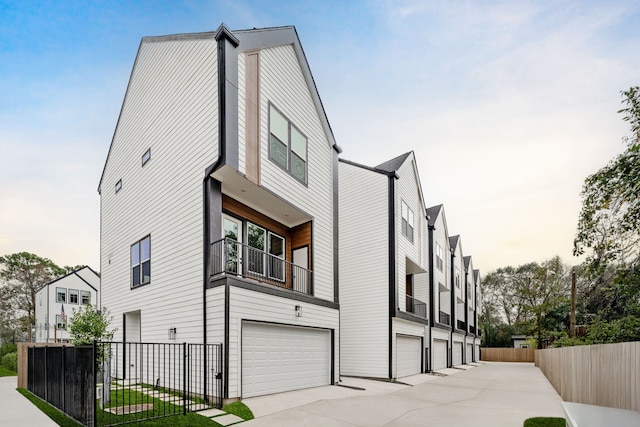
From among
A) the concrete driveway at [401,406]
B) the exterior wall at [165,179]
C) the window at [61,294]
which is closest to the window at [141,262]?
the exterior wall at [165,179]

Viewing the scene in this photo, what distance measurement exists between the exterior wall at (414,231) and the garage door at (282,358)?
5525mm

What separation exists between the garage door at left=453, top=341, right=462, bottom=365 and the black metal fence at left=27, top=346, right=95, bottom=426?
26028 mm

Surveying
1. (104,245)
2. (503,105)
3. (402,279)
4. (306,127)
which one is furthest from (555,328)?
(104,245)

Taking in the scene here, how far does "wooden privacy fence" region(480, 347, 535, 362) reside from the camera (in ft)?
134

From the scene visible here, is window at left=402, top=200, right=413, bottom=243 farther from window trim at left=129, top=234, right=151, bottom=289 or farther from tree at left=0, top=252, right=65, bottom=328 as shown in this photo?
tree at left=0, top=252, right=65, bottom=328

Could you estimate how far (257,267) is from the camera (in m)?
13.0

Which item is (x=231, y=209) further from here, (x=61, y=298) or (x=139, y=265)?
(x=61, y=298)

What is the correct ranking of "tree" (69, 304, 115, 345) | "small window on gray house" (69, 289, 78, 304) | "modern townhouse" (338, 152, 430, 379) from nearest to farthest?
"tree" (69, 304, 115, 345) < "modern townhouse" (338, 152, 430, 379) < "small window on gray house" (69, 289, 78, 304)

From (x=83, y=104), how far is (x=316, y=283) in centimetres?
1015

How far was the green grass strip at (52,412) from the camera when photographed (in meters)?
7.71

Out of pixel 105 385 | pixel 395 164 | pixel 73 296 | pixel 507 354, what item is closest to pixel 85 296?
pixel 73 296

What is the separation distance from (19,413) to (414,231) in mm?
17758

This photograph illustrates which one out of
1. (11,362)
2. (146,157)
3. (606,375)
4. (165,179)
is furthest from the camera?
(11,362)

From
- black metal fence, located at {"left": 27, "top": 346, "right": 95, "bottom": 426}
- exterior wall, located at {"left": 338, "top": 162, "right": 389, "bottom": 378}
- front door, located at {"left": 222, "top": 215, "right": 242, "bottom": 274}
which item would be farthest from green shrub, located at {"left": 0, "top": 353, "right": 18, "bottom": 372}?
exterior wall, located at {"left": 338, "top": 162, "right": 389, "bottom": 378}
